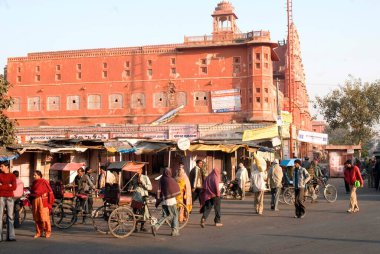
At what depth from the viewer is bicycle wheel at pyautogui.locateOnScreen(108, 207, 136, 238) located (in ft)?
36.7

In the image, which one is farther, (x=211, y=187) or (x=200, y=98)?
(x=200, y=98)

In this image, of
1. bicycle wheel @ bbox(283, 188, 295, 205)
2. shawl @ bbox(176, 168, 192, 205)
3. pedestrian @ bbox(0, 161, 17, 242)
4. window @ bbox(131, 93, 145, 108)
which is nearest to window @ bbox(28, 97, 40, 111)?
window @ bbox(131, 93, 145, 108)

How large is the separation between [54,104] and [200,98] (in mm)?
14457

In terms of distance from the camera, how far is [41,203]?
11188 millimetres

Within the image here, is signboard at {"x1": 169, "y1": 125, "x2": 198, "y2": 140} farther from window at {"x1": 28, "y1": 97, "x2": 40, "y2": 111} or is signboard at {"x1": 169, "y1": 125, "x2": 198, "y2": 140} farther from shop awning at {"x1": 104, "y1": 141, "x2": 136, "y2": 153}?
shop awning at {"x1": 104, "y1": 141, "x2": 136, "y2": 153}

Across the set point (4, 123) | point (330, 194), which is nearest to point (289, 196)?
point (330, 194)

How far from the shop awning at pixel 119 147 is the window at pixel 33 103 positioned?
30.3 meters

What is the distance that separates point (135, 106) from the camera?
158 feet

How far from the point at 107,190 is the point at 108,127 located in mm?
30241

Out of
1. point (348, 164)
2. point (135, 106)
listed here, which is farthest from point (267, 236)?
point (135, 106)

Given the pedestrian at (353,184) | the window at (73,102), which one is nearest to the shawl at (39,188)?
the pedestrian at (353,184)

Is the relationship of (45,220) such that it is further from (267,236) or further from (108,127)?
(108,127)

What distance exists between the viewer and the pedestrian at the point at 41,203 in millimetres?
11195

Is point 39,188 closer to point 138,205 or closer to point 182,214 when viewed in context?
point 138,205
